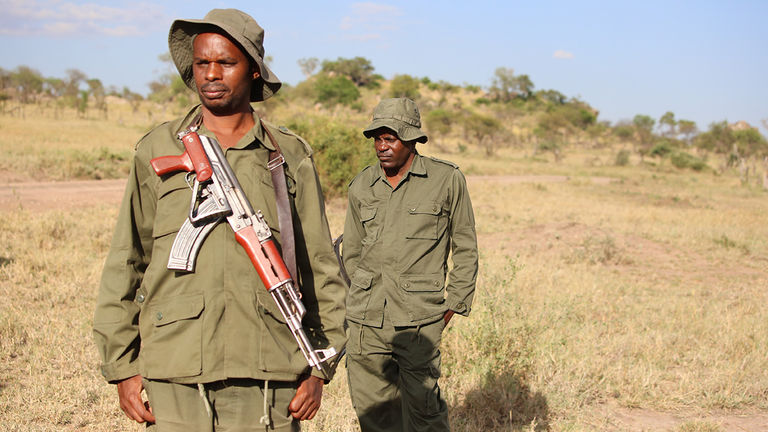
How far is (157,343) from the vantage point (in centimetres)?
182

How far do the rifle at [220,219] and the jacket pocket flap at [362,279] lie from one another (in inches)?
53.2

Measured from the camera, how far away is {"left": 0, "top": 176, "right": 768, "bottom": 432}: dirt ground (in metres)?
4.16

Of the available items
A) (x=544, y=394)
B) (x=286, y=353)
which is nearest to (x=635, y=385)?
(x=544, y=394)

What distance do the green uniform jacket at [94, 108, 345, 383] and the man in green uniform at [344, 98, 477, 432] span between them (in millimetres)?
1197

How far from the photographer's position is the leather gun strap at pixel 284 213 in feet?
6.29

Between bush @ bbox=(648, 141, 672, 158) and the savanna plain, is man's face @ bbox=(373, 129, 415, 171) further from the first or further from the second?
bush @ bbox=(648, 141, 672, 158)

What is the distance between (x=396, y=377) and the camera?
334cm

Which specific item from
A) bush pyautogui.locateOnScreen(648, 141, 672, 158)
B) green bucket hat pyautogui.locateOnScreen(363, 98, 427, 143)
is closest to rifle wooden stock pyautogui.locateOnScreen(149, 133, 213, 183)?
green bucket hat pyautogui.locateOnScreen(363, 98, 427, 143)

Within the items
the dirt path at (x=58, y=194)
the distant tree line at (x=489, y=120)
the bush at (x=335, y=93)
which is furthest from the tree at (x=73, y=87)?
the dirt path at (x=58, y=194)

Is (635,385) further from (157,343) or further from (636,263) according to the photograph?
(636,263)

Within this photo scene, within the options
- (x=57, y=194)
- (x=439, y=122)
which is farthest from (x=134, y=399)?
(x=439, y=122)

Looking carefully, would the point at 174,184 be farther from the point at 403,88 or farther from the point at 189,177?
the point at 403,88

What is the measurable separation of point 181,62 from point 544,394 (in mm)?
3334

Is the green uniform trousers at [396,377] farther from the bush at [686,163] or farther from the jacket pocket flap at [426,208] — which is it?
the bush at [686,163]
